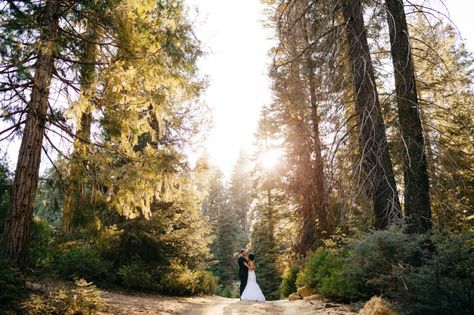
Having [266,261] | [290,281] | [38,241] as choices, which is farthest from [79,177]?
[266,261]

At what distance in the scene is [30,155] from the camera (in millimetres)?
6016

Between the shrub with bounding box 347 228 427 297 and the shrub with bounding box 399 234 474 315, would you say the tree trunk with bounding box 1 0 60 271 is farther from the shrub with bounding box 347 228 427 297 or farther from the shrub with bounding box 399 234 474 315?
the shrub with bounding box 399 234 474 315

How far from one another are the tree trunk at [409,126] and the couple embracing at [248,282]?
24.9 feet

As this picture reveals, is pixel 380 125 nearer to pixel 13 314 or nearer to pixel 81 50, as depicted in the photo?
pixel 81 50

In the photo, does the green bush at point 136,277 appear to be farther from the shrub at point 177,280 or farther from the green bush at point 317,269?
the green bush at point 317,269

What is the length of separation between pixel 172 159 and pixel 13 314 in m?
3.76

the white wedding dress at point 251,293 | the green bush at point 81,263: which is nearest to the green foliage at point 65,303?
the green bush at point 81,263

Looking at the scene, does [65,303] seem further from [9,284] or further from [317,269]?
[317,269]

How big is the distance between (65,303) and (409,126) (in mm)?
6728

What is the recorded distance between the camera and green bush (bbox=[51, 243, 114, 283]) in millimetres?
9562

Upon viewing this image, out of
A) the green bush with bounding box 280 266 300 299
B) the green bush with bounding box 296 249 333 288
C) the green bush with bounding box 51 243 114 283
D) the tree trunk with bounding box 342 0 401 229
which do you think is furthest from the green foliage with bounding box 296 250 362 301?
the green bush with bounding box 51 243 114 283

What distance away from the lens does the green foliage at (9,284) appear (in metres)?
4.75

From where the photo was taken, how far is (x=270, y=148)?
61.6ft

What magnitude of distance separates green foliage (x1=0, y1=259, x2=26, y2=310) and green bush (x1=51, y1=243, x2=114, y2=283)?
4427mm
